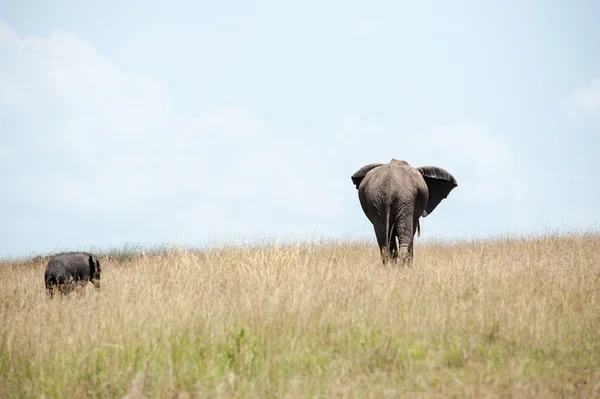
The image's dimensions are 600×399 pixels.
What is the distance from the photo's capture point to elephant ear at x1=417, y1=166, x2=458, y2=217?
13180mm

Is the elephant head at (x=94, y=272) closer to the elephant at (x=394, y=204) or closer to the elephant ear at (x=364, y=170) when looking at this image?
the elephant at (x=394, y=204)

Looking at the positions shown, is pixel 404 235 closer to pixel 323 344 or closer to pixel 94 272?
pixel 94 272

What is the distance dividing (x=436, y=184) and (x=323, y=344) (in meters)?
8.25

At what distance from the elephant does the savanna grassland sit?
Result: 288 cm

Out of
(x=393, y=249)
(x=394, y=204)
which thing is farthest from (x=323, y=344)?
(x=393, y=249)

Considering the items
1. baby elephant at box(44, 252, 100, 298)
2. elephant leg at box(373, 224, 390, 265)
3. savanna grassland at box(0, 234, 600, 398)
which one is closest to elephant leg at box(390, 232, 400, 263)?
elephant leg at box(373, 224, 390, 265)

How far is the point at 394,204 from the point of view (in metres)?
11.6

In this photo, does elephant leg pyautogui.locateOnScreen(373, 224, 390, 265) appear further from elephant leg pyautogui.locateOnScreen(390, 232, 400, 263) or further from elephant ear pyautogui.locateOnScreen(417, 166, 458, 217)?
elephant ear pyautogui.locateOnScreen(417, 166, 458, 217)

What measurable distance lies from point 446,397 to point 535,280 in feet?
15.9

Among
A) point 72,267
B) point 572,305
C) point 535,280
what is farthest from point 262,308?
point 72,267

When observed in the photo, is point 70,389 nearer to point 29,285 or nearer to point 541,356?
point 541,356

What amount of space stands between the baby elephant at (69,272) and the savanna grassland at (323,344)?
6.45 ft

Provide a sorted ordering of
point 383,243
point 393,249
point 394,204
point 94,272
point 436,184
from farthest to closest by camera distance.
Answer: point 436,184, point 393,249, point 383,243, point 394,204, point 94,272

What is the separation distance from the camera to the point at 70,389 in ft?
17.5
